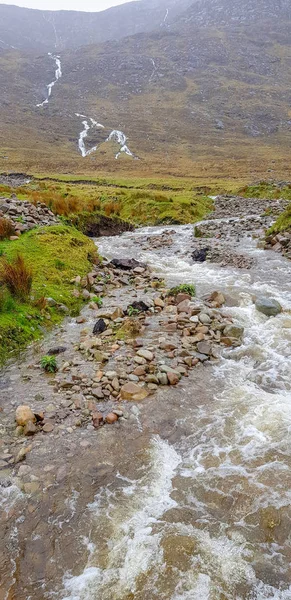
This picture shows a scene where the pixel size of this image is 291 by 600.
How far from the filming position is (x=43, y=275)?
11.7 metres

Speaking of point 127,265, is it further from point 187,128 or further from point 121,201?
point 187,128

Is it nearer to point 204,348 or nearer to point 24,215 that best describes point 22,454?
point 204,348

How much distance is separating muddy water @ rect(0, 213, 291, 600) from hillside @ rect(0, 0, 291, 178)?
207ft

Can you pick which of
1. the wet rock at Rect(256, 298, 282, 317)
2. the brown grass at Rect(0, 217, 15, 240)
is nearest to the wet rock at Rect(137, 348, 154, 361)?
the wet rock at Rect(256, 298, 282, 317)

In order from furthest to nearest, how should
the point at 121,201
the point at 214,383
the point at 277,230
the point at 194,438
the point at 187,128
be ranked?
the point at 187,128
the point at 121,201
the point at 277,230
the point at 214,383
the point at 194,438

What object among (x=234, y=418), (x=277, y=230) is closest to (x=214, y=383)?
(x=234, y=418)

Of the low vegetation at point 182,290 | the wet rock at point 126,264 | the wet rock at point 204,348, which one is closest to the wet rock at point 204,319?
the wet rock at point 204,348

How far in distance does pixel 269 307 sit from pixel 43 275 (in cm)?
709

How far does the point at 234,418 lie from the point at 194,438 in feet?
2.95

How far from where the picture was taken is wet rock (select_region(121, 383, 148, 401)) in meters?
7.16

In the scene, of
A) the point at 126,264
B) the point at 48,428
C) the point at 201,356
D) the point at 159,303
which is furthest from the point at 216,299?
the point at 48,428

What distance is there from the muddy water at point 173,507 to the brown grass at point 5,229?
30.2 feet

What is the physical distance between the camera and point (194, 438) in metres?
6.22

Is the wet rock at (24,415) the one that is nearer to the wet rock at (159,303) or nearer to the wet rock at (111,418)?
the wet rock at (111,418)
